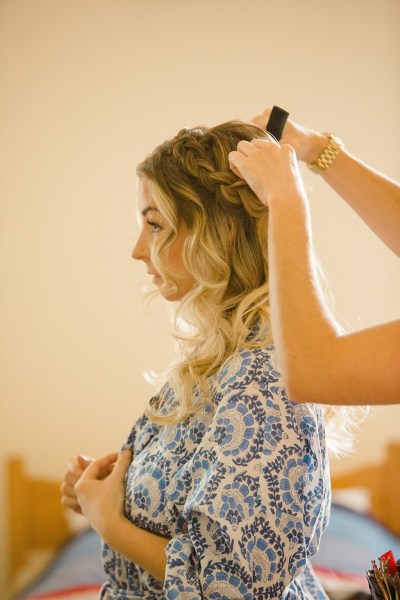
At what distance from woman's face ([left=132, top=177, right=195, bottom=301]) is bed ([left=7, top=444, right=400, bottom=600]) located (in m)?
1.26

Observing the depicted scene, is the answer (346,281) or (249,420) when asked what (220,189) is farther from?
(346,281)

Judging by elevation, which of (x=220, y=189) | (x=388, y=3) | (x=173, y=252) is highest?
(x=388, y=3)

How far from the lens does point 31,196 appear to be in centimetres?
242

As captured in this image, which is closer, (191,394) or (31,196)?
(191,394)

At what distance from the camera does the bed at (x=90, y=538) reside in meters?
2.15

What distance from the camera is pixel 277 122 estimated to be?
1217mm

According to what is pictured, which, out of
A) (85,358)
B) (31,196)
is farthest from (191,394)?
(31,196)

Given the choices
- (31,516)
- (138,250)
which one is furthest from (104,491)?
(31,516)

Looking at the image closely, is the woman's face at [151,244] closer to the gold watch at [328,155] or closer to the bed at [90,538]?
the gold watch at [328,155]

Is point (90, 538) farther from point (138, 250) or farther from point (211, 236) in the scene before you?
point (211, 236)

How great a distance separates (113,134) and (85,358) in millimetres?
863

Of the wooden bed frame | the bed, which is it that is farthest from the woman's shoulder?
the wooden bed frame

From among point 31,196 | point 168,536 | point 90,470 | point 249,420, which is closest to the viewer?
point 249,420

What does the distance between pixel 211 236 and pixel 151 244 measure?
0.46 ft
